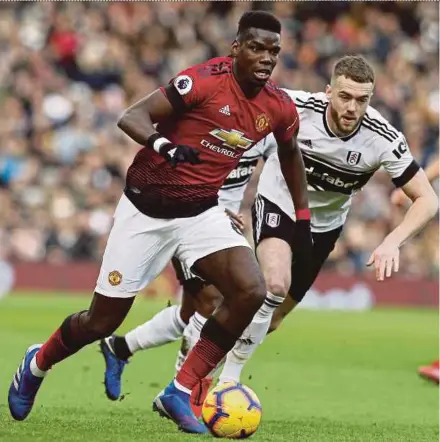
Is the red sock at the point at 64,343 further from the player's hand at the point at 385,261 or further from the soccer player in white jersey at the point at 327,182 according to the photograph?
the player's hand at the point at 385,261

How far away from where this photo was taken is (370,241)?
2134 cm

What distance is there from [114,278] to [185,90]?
1.18 m

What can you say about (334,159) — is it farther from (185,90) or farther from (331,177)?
(185,90)

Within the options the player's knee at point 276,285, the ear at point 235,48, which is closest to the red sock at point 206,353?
the player's knee at point 276,285

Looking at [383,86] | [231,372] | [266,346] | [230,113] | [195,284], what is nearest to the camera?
[230,113]

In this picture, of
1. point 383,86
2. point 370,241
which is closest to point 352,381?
point 370,241

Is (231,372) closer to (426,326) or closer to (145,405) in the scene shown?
(145,405)

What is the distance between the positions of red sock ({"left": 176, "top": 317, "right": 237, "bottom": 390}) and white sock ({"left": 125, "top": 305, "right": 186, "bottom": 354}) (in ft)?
5.90

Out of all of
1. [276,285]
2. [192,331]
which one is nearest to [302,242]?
[276,285]

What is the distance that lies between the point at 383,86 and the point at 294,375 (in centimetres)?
1352

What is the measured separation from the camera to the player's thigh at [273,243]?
26.6 feet

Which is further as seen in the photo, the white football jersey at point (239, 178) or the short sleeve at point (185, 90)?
the white football jersey at point (239, 178)

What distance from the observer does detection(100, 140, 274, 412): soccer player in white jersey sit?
8469 millimetres

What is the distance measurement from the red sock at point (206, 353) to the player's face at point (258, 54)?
4.66 feet
